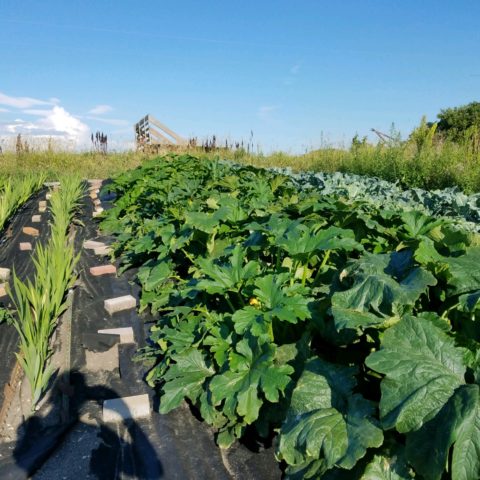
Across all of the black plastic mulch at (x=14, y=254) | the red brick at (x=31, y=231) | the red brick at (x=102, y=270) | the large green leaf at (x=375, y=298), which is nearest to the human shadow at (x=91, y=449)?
the black plastic mulch at (x=14, y=254)

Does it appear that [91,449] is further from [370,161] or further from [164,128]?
[164,128]

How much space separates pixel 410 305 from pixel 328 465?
544 millimetres

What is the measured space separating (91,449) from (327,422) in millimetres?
1119

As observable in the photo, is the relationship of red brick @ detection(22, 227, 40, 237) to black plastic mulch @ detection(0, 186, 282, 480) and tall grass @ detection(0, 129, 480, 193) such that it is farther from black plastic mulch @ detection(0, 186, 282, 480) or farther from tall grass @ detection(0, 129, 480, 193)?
black plastic mulch @ detection(0, 186, 282, 480)

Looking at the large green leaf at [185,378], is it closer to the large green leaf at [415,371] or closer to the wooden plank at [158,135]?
the large green leaf at [415,371]

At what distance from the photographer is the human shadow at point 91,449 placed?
5.98 feet

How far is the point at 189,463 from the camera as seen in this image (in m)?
1.84

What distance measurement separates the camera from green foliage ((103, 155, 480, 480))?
121 cm

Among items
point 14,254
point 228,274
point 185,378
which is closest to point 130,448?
point 185,378

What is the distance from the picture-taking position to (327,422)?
135 centimetres

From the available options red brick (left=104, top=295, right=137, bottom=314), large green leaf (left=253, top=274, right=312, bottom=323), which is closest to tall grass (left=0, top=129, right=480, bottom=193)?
red brick (left=104, top=295, right=137, bottom=314)

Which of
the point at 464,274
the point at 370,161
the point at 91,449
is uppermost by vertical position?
the point at 370,161

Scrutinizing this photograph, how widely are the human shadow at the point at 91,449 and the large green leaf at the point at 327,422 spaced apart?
2.32 ft

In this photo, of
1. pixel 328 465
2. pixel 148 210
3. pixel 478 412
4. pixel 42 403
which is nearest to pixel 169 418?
pixel 42 403
